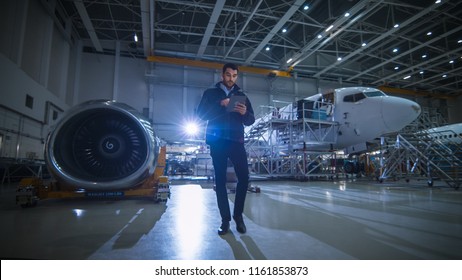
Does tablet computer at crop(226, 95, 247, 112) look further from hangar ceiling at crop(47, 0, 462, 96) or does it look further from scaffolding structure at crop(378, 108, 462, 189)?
hangar ceiling at crop(47, 0, 462, 96)

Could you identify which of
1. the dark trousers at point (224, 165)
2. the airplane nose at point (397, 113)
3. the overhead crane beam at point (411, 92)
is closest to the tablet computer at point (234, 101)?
the dark trousers at point (224, 165)

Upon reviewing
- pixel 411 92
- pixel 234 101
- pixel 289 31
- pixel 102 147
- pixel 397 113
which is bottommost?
pixel 102 147

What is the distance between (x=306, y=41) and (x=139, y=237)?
51.5 feet

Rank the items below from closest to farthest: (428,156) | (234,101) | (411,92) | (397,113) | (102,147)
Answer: (234,101), (102,147), (428,156), (397,113), (411,92)

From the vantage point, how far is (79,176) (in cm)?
288

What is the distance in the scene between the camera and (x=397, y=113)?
7.74 metres

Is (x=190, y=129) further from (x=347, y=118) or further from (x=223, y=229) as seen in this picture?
(x=223, y=229)

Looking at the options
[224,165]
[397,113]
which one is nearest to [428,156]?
[397,113]

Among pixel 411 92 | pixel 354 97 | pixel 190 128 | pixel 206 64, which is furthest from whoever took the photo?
pixel 411 92

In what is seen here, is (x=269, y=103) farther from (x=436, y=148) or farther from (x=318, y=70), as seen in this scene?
(x=436, y=148)

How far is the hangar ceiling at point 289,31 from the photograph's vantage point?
475 inches

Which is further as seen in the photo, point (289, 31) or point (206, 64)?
point (206, 64)

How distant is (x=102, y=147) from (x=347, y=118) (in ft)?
27.3
